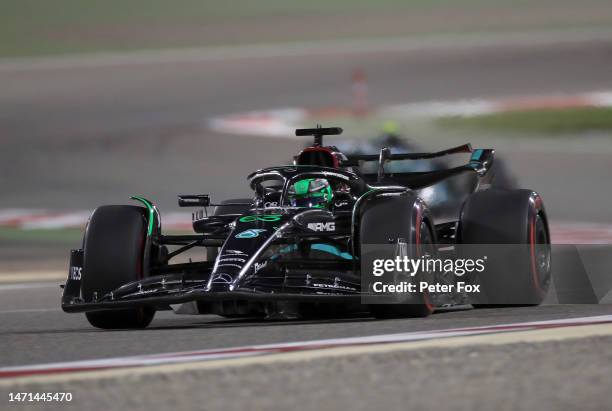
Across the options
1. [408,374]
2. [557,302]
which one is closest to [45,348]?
[408,374]

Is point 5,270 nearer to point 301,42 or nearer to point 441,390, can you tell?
point 441,390

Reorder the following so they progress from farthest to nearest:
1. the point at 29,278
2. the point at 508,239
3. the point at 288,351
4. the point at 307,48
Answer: the point at 307,48 → the point at 29,278 → the point at 508,239 → the point at 288,351

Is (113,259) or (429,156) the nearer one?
(113,259)

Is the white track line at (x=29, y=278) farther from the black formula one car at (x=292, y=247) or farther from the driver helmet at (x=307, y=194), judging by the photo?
the driver helmet at (x=307, y=194)

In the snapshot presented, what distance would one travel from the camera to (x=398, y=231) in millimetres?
9227

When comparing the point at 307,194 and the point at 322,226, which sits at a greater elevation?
the point at 307,194

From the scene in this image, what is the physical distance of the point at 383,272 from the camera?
9.11 m

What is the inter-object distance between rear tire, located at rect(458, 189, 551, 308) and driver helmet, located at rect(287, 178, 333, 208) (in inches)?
41.3

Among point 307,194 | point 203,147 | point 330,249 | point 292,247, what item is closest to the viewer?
point 292,247

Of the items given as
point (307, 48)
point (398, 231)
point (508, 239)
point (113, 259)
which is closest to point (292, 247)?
point (398, 231)

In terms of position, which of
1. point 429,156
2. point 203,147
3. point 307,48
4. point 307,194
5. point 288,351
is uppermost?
point 307,48

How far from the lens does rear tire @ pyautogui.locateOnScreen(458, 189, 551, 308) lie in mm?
10148

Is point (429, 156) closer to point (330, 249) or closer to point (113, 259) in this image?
point (330, 249)

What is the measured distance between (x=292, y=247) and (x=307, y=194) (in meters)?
0.51
